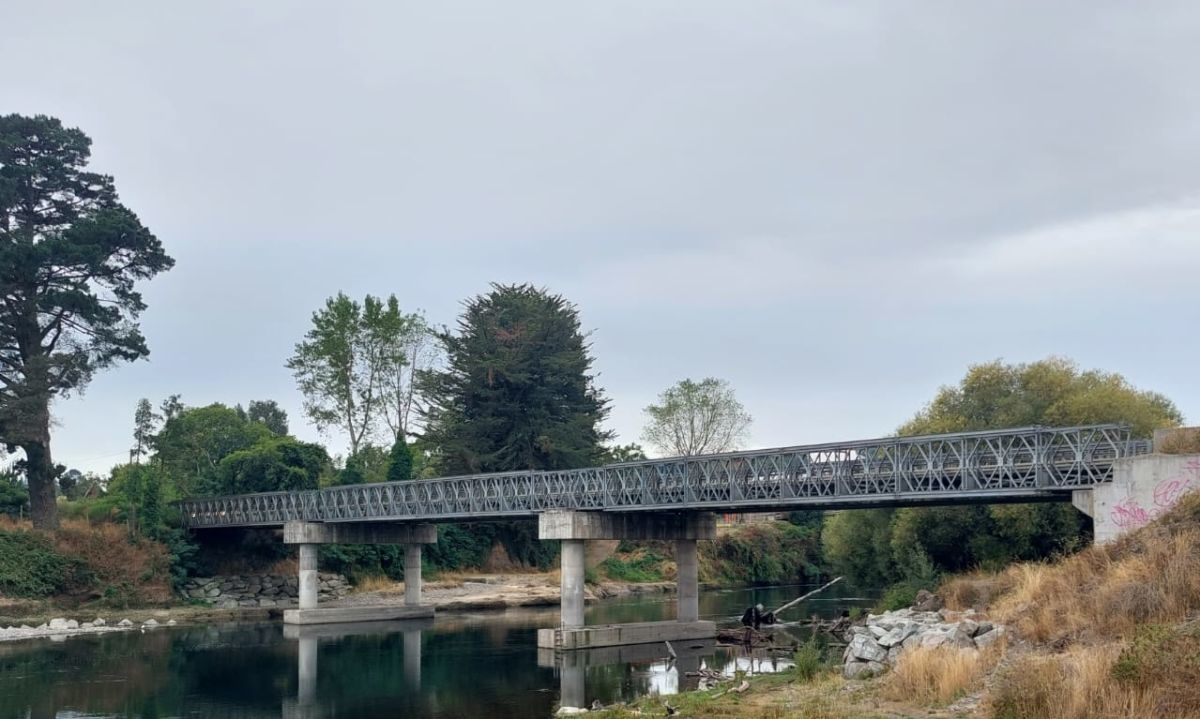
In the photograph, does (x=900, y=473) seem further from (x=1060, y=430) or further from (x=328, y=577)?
(x=328, y=577)

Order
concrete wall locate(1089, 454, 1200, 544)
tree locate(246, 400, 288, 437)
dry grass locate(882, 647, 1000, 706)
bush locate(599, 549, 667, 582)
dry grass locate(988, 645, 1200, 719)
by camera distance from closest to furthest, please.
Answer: dry grass locate(988, 645, 1200, 719), dry grass locate(882, 647, 1000, 706), concrete wall locate(1089, 454, 1200, 544), bush locate(599, 549, 667, 582), tree locate(246, 400, 288, 437)

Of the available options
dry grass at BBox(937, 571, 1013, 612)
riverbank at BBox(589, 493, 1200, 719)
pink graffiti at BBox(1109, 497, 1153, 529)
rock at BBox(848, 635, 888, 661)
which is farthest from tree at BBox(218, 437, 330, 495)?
pink graffiti at BBox(1109, 497, 1153, 529)

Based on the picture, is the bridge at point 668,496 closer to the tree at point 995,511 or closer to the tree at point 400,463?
the tree at point 995,511

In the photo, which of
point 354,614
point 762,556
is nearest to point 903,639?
point 354,614

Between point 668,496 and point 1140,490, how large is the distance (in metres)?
23.2

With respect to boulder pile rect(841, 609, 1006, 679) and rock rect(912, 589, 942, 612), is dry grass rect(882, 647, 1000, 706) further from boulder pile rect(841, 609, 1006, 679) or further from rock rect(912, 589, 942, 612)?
rock rect(912, 589, 942, 612)

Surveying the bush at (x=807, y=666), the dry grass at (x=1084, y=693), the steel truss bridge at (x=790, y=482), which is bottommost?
the bush at (x=807, y=666)

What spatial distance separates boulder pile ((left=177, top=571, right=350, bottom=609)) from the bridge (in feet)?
15.1

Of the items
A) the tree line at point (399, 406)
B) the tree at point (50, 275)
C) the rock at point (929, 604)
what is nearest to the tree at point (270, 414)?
the tree line at point (399, 406)

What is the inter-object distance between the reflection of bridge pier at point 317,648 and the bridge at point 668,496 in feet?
7.46

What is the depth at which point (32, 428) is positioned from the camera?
2606 inches

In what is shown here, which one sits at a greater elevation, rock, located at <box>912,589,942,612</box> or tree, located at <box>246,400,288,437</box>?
tree, located at <box>246,400,288,437</box>

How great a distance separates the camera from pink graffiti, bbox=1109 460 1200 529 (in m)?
30.8

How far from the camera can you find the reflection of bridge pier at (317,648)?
119 feet
